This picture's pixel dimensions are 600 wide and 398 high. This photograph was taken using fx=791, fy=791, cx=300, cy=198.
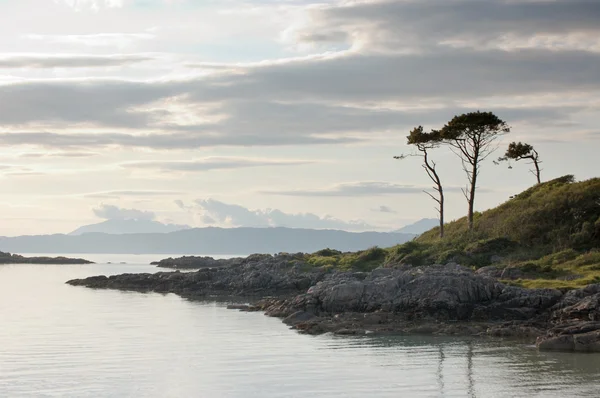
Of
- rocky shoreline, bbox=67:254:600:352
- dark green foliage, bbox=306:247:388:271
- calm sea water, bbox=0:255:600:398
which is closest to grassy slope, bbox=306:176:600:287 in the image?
dark green foliage, bbox=306:247:388:271

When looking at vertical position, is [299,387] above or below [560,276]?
below

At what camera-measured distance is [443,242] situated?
74562mm

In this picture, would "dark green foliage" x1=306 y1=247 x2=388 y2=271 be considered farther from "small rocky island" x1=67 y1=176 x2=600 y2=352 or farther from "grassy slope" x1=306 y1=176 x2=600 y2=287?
"small rocky island" x1=67 y1=176 x2=600 y2=352

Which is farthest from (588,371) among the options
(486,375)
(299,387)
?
(299,387)

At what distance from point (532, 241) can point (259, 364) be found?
39.3 metres

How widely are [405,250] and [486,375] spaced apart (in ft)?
148

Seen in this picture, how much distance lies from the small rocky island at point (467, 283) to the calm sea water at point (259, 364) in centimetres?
250

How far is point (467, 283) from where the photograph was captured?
1825 inches

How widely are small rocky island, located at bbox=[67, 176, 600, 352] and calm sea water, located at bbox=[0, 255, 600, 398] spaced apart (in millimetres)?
2504

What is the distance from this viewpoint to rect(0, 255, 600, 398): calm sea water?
28.7 metres

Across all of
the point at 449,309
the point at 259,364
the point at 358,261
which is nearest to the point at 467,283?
the point at 449,309

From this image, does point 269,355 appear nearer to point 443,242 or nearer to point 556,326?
point 556,326

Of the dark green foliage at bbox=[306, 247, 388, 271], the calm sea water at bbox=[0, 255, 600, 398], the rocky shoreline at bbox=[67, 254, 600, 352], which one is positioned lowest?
the calm sea water at bbox=[0, 255, 600, 398]

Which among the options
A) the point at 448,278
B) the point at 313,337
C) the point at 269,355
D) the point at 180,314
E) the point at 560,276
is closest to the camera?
the point at 269,355
